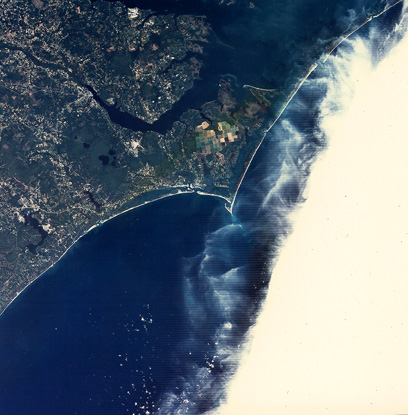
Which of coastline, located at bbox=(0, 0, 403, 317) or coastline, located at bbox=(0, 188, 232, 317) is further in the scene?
coastline, located at bbox=(0, 188, 232, 317)

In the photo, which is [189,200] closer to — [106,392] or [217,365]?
[217,365]

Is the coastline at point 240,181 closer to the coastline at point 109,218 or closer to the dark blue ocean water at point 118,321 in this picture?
the coastline at point 109,218

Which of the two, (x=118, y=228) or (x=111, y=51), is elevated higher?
(x=111, y=51)

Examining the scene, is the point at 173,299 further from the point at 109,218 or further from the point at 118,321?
the point at 109,218

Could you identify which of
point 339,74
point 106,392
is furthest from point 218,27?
point 106,392

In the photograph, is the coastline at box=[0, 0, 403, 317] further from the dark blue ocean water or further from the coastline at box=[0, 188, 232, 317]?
the dark blue ocean water

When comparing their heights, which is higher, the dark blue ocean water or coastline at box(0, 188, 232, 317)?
coastline at box(0, 188, 232, 317)

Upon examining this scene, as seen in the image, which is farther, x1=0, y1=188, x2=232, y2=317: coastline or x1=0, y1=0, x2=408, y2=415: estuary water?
x1=0, y1=188, x2=232, y2=317: coastline

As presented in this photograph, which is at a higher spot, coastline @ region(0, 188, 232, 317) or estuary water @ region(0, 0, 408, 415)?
coastline @ region(0, 188, 232, 317)

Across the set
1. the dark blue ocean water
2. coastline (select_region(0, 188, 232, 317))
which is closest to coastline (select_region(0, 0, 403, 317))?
coastline (select_region(0, 188, 232, 317))
